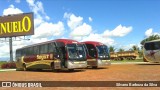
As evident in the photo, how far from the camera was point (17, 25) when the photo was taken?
161 feet

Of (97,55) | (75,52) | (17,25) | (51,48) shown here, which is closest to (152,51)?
(97,55)

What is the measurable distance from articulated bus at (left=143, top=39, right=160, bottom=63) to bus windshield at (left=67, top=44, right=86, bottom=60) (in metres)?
11.1

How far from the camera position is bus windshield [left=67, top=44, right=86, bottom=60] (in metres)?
27.9

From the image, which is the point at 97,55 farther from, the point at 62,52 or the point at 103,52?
the point at 62,52

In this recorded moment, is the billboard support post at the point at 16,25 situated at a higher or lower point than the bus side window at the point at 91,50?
higher

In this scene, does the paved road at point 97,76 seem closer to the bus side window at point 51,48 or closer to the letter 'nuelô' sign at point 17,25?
the bus side window at point 51,48

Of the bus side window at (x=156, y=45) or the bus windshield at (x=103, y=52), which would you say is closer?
the bus windshield at (x=103, y=52)

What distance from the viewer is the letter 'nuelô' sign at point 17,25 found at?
1905 inches

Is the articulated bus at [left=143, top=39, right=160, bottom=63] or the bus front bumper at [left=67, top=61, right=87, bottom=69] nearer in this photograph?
the bus front bumper at [left=67, top=61, right=87, bottom=69]

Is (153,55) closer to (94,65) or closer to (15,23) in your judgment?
(94,65)

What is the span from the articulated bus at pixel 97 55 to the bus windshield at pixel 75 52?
3.86m

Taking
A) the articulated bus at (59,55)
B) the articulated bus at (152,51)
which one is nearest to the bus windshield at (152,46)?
the articulated bus at (152,51)

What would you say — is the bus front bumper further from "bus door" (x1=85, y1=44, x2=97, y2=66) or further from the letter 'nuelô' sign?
the letter 'nuelô' sign

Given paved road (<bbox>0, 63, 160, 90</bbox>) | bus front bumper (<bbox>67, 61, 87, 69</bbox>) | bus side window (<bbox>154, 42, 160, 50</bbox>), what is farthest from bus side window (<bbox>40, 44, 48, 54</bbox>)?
bus side window (<bbox>154, 42, 160, 50</bbox>)
